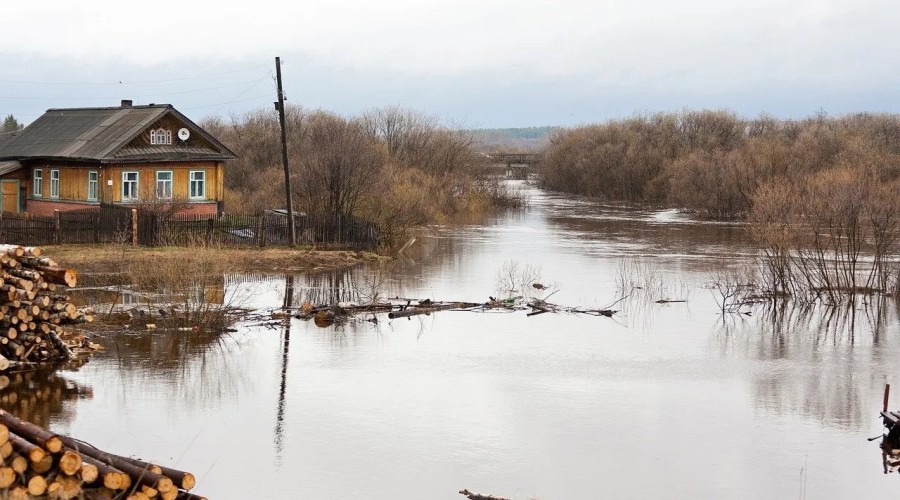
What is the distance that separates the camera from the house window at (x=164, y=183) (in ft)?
131

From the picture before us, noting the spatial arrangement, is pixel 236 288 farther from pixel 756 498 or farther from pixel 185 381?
pixel 756 498

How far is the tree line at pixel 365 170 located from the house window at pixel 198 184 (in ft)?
13.1

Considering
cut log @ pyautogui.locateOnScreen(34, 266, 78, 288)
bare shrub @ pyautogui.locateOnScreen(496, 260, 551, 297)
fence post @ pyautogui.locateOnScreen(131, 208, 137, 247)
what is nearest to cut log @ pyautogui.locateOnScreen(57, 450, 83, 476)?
cut log @ pyautogui.locateOnScreen(34, 266, 78, 288)

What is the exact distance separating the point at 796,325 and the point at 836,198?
4.63 meters

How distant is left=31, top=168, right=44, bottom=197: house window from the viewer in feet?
139

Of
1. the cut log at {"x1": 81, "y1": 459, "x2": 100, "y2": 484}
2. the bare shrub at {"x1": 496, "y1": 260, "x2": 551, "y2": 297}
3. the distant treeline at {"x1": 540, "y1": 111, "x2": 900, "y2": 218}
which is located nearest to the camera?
the cut log at {"x1": 81, "y1": 459, "x2": 100, "y2": 484}

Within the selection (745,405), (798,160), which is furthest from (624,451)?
(798,160)

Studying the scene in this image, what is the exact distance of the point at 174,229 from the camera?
35.8m

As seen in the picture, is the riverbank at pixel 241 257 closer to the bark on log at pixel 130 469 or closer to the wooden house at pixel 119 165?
the wooden house at pixel 119 165

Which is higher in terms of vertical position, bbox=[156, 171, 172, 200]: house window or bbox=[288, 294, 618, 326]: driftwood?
bbox=[156, 171, 172, 200]: house window

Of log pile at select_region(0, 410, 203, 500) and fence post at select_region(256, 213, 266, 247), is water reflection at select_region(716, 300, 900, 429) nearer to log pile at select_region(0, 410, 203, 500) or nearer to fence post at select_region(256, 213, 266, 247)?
log pile at select_region(0, 410, 203, 500)

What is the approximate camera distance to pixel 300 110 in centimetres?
8488

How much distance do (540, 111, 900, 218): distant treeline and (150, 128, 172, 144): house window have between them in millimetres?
30053

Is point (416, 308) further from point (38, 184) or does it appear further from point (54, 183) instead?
point (38, 184)
